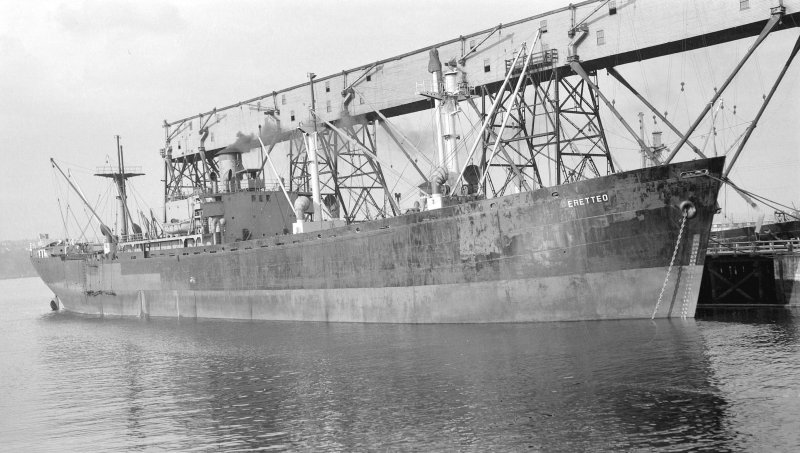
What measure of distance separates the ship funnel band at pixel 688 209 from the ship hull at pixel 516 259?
149 mm

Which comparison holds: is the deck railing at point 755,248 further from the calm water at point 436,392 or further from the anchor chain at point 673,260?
the anchor chain at point 673,260

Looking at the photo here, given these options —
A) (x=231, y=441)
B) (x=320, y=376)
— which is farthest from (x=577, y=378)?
(x=231, y=441)

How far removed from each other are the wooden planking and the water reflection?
49.5 feet

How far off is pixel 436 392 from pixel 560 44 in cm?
2395

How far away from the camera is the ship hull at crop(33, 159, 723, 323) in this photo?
26.3 metres

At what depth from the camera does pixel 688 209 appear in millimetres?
25969

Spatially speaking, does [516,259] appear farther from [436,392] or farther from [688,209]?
[436,392]

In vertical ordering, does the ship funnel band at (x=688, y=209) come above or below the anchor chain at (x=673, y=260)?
above

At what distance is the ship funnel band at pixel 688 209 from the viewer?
85.0ft

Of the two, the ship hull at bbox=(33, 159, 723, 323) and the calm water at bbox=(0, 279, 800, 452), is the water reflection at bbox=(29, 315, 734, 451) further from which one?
the ship hull at bbox=(33, 159, 723, 323)

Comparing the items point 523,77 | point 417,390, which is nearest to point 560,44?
point 523,77

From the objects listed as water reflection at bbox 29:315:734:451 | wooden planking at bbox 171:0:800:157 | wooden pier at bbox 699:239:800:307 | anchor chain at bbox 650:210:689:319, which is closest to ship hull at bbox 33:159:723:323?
anchor chain at bbox 650:210:689:319

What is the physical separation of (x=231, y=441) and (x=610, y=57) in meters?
28.1

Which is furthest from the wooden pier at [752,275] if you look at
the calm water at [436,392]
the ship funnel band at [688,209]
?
the ship funnel band at [688,209]
